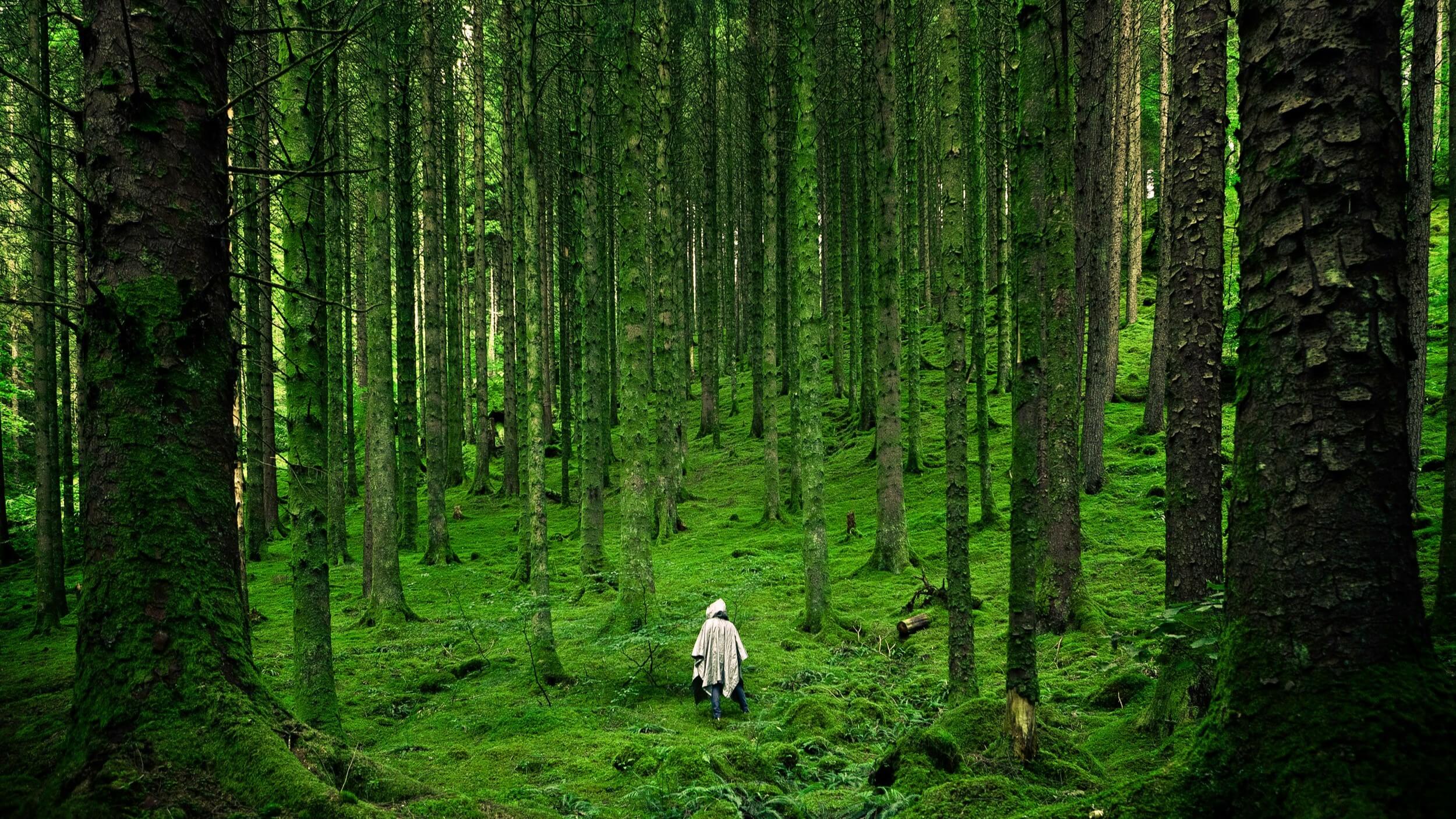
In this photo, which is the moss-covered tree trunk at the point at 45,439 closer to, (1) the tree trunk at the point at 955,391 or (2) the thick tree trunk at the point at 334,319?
(2) the thick tree trunk at the point at 334,319

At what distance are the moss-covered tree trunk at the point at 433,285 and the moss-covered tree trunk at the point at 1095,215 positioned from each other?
1069cm

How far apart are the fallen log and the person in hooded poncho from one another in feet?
8.96

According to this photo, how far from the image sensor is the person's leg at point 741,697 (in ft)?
24.7

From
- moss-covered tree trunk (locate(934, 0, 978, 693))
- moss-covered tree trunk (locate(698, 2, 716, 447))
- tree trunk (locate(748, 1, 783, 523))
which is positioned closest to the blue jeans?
moss-covered tree trunk (locate(934, 0, 978, 693))

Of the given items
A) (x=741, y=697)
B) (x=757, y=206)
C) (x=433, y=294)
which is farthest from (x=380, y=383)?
(x=757, y=206)

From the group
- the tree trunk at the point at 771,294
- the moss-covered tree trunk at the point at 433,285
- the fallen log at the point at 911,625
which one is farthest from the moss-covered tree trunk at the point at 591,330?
the fallen log at the point at 911,625

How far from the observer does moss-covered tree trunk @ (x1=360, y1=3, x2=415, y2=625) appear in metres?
10.4

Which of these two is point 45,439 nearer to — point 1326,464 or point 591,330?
point 591,330

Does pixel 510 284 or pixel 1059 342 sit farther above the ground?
pixel 510 284

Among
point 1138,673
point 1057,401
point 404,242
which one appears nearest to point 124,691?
point 1138,673

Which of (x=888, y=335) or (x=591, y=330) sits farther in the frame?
(x=888, y=335)

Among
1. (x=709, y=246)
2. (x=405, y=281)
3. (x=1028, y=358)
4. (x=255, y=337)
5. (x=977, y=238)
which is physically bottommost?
(x=1028, y=358)

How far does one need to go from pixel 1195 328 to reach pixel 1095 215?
845cm

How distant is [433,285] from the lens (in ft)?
52.0
